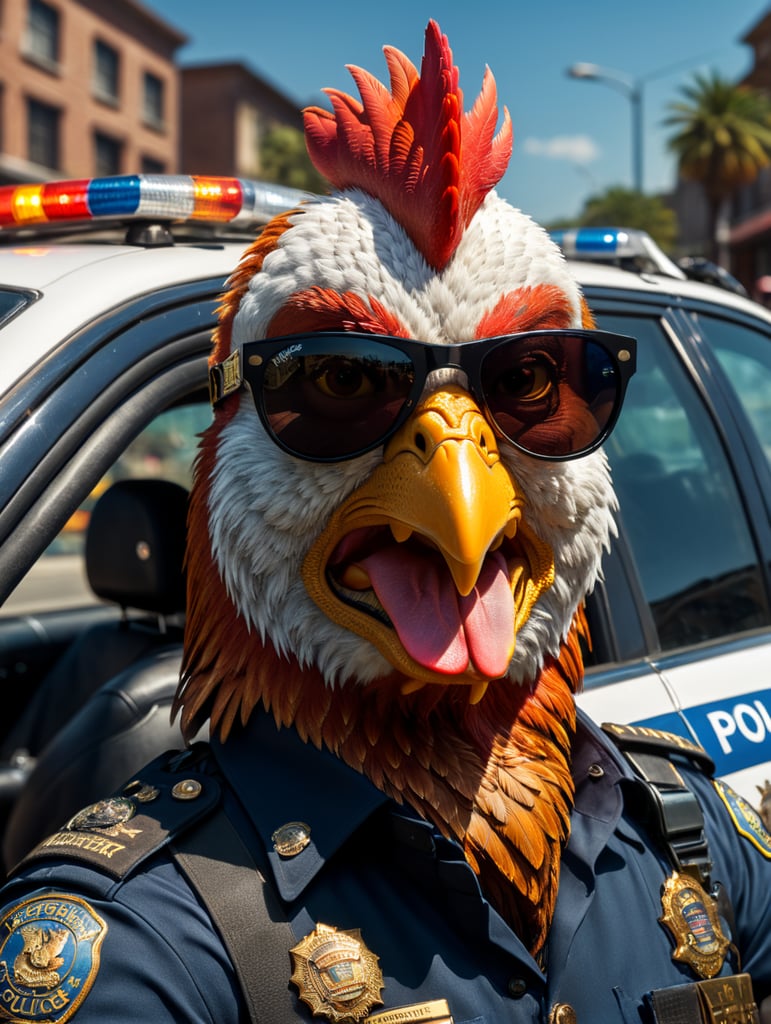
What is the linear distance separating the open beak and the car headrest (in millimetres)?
1005

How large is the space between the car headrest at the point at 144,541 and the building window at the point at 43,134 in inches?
1066

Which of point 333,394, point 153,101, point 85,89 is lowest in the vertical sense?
point 333,394

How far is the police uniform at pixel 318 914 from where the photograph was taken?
1.12 meters

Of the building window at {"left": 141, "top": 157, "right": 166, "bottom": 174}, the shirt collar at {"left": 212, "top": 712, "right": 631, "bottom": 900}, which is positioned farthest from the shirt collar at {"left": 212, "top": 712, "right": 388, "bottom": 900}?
the building window at {"left": 141, "top": 157, "right": 166, "bottom": 174}

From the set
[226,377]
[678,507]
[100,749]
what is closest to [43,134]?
[100,749]

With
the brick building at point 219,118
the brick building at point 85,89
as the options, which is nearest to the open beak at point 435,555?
the brick building at point 85,89

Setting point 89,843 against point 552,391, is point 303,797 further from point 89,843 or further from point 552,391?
point 552,391

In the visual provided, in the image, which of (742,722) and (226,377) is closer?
(226,377)

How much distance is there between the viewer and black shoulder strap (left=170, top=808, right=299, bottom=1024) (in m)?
1.14

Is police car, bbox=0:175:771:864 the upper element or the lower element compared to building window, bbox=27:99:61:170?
lower

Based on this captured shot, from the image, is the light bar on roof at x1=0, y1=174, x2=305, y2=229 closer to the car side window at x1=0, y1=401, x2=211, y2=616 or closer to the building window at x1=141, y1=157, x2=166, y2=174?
the car side window at x1=0, y1=401, x2=211, y2=616

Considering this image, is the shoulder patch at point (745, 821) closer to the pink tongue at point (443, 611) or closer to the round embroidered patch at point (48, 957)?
the pink tongue at point (443, 611)

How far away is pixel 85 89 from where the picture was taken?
28.4 metres

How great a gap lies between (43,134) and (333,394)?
28837 mm
